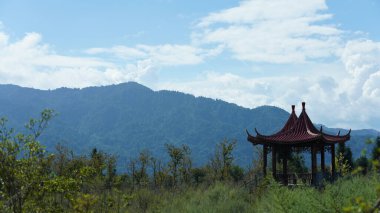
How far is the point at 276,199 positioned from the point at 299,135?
14073mm

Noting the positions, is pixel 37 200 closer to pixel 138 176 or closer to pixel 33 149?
pixel 33 149

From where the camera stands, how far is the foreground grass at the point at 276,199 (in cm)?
750

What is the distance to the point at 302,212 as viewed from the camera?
798 centimetres

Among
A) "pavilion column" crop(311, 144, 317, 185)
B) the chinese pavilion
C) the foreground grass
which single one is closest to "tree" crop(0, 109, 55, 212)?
the foreground grass

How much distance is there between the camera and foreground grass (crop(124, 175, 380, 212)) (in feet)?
24.6

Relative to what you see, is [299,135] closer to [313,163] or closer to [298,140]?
[298,140]

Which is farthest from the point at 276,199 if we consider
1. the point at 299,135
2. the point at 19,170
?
the point at 299,135

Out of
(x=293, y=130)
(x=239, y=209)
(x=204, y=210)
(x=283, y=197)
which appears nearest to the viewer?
(x=283, y=197)

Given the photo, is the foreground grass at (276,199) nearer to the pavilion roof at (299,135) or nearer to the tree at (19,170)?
the pavilion roof at (299,135)

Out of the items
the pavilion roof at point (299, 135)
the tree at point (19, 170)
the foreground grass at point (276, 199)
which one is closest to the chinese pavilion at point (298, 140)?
the pavilion roof at point (299, 135)

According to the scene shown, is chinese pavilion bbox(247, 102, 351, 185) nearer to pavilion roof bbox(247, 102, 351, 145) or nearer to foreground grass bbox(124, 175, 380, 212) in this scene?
pavilion roof bbox(247, 102, 351, 145)

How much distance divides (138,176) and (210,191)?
29749mm

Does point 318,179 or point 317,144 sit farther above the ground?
point 317,144

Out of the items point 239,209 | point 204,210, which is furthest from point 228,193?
point 204,210
